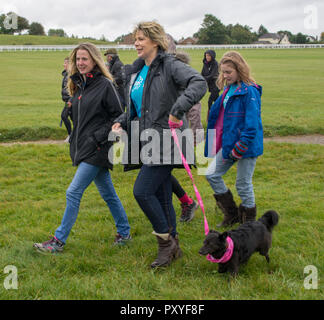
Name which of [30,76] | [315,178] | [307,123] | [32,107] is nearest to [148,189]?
[315,178]

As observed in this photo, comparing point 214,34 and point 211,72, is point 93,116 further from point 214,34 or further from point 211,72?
point 214,34

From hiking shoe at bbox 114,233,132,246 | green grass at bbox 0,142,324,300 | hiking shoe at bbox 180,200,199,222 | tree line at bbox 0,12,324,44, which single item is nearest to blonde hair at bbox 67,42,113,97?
hiking shoe at bbox 114,233,132,246

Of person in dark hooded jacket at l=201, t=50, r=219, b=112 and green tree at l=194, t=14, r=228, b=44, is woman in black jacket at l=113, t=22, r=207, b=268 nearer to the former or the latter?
person in dark hooded jacket at l=201, t=50, r=219, b=112

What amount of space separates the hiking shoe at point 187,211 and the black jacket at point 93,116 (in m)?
1.48

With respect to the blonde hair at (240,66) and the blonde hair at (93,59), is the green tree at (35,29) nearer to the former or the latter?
the blonde hair at (93,59)

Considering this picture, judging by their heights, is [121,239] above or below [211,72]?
below

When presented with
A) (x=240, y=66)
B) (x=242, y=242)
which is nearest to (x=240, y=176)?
A: (x=242, y=242)

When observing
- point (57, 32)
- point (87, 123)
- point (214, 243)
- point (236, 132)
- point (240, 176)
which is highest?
point (57, 32)

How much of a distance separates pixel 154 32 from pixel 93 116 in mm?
1200

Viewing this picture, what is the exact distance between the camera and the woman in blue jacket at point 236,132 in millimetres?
4656

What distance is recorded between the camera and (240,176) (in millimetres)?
4945

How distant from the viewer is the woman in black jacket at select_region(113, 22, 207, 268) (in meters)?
3.92

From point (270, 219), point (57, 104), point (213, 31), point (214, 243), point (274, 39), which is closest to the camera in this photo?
point (214, 243)
